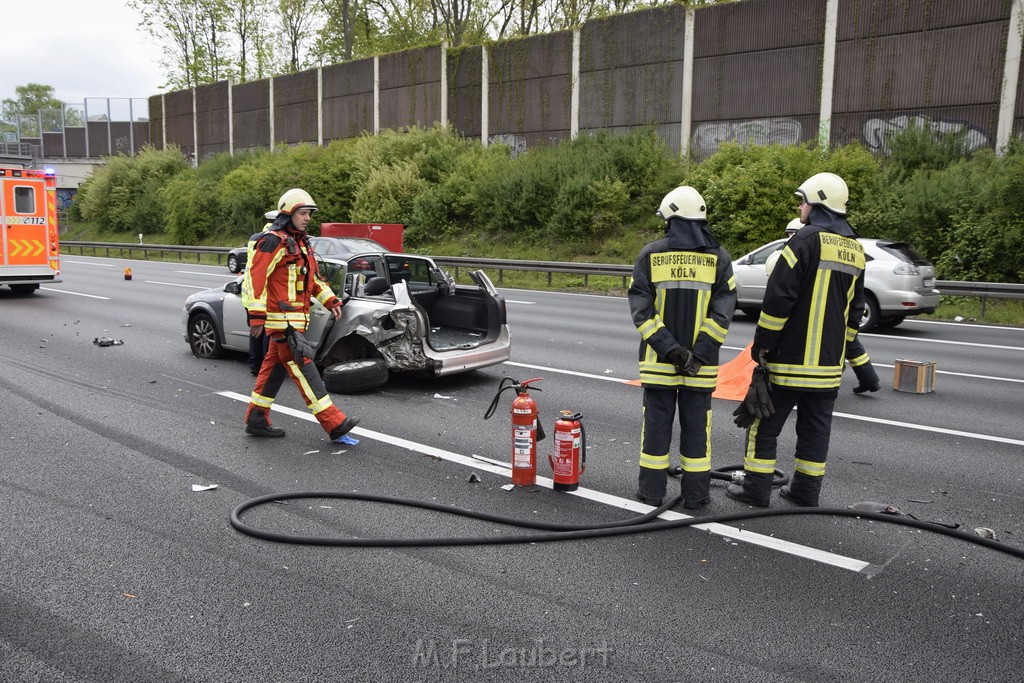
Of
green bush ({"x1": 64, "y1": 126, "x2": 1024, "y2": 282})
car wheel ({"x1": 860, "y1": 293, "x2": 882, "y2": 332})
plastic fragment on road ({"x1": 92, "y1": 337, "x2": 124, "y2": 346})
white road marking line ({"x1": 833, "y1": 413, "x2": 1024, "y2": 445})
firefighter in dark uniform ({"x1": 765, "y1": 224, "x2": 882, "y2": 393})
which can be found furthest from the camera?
green bush ({"x1": 64, "y1": 126, "x2": 1024, "y2": 282})

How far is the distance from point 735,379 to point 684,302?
4.25 metres

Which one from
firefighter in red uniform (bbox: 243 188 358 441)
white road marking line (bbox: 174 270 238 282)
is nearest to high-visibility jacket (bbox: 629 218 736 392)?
firefighter in red uniform (bbox: 243 188 358 441)

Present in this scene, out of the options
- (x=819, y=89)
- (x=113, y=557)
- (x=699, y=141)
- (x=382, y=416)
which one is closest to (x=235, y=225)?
(x=699, y=141)

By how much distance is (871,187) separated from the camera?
874 inches

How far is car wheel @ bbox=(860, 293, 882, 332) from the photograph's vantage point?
46.7 ft

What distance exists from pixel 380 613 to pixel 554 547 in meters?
1.15

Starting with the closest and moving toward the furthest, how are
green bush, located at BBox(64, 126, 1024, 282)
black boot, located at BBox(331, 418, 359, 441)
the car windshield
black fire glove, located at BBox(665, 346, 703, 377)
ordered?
1. black fire glove, located at BBox(665, 346, 703, 377)
2. black boot, located at BBox(331, 418, 359, 441)
3. the car windshield
4. green bush, located at BBox(64, 126, 1024, 282)

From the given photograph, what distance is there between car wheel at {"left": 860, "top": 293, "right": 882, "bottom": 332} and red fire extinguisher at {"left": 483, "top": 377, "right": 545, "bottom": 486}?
10.3 m

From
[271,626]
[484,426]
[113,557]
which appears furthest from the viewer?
[484,426]

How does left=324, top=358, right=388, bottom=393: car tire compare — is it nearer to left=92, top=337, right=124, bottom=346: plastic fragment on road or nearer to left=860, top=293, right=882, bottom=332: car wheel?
left=92, top=337, right=124, bottom=346: plastic fragment on road

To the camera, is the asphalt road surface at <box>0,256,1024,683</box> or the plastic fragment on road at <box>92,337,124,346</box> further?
the plastic fragment on road at <box>92,337,124,346</box>

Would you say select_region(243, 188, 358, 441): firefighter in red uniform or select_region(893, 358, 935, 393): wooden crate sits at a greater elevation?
select_region(243, 188, 358, 441): firefighter in red uniform

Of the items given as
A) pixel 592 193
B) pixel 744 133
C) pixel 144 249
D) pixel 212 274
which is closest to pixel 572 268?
pixel 592 193

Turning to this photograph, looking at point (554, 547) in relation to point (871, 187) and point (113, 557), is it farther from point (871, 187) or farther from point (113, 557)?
point (871, 187)
